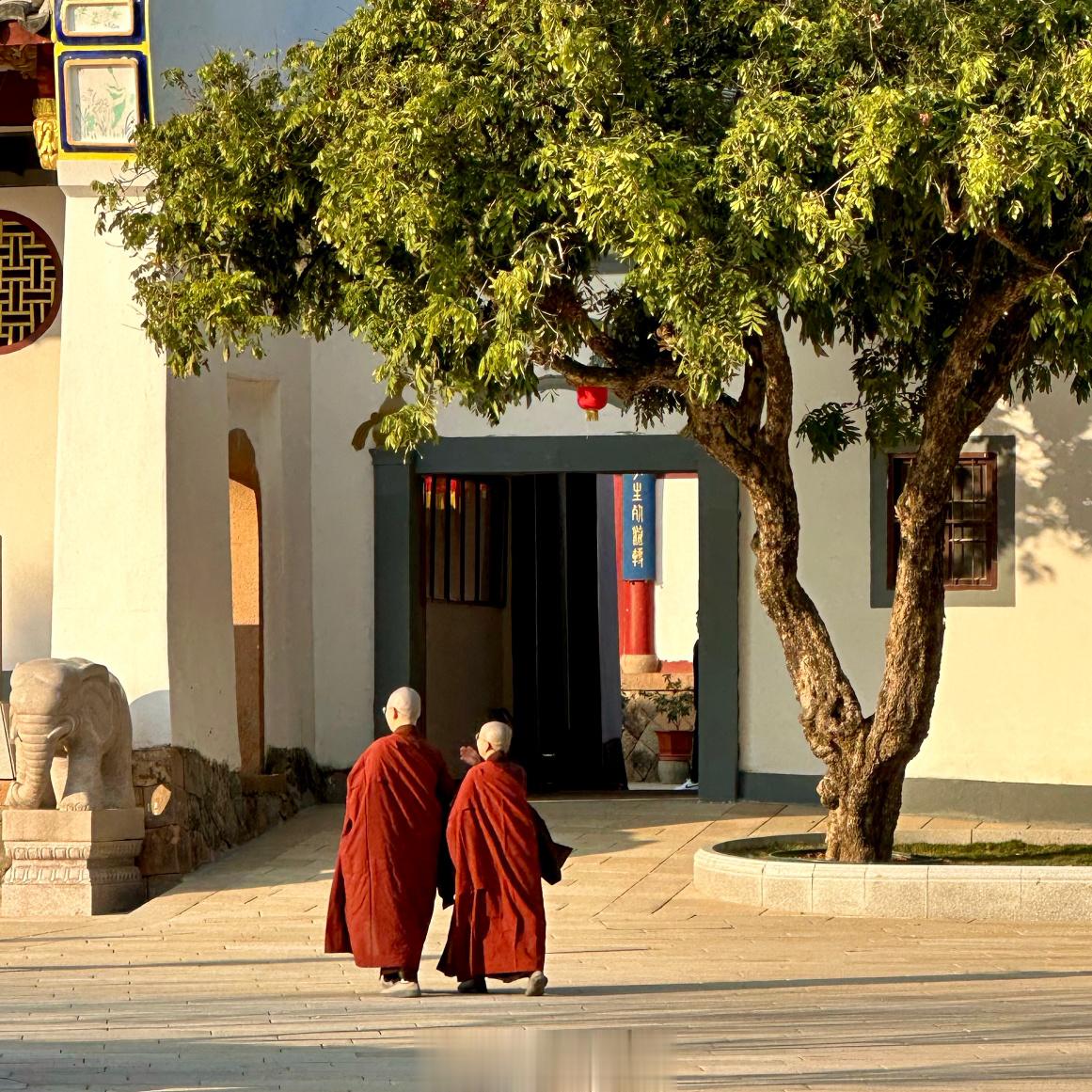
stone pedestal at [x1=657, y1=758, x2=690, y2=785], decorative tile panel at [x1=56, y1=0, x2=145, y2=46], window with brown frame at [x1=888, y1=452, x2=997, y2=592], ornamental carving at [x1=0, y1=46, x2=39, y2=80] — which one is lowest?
stone pedestal at [x1=657, y1=758, x2=690, y2=785]

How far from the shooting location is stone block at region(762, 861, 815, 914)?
11258 mm

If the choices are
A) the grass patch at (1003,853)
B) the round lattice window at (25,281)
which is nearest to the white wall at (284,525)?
the round lattice window at (25,281)

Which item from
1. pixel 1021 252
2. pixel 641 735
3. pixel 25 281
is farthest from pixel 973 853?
pixel 641 735

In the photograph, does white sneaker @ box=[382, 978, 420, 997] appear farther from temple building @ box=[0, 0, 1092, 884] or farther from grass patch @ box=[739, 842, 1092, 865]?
temple building @ box=[0, 0, 1092, 884]

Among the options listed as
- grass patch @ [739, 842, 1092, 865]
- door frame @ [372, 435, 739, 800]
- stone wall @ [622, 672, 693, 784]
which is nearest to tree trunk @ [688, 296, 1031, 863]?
grass patch @ [739, 842, 1092, 865]

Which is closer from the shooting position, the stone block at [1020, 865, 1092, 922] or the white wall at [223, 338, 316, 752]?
the stone block at [1020, 865, 1092, 922]

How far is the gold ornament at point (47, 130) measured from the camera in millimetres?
13305

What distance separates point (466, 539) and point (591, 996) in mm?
9512

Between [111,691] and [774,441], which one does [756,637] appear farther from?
[111,691]

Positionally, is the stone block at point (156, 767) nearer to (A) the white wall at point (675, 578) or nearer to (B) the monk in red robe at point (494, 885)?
(B) the monk in red robe at point (494, 885)

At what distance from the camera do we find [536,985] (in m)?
8.51

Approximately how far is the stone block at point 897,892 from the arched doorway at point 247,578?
5943mm

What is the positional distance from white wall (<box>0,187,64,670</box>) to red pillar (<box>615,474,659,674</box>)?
51.4ft

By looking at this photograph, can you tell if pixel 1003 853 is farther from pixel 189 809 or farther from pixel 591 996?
pixel 189 809
